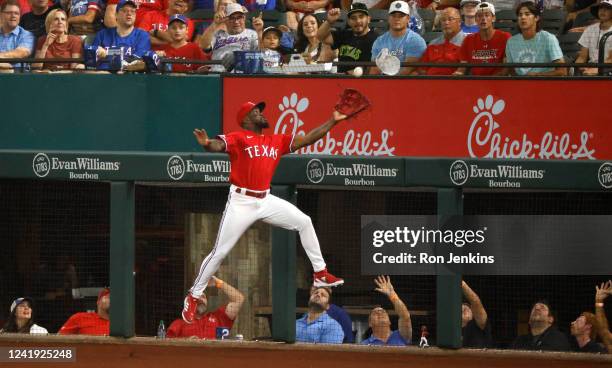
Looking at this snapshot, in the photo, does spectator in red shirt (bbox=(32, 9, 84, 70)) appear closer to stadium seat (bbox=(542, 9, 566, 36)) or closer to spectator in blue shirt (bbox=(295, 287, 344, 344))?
stadium seat (bbox=(542, 9, 566, 36))

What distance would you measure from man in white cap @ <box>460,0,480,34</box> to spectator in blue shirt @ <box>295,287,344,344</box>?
4.61 metres

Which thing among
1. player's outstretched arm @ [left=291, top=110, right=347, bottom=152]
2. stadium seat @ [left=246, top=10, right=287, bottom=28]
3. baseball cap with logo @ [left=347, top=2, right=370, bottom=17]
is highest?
stadium seat @ [left=246, top=10, right=287, bottom=28]

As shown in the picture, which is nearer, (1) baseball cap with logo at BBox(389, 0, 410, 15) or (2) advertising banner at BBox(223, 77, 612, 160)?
(2) advertising banner at BBox(223, 77, 612, 160)

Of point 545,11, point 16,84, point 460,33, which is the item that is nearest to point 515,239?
point 460,33

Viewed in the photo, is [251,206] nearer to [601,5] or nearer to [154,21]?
[601,5]

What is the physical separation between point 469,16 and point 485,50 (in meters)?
0.87

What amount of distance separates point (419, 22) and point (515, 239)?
4.48 metres

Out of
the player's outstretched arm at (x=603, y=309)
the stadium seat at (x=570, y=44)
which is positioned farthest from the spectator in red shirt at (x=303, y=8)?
the player's outstretched arm at (x=603, y=309)

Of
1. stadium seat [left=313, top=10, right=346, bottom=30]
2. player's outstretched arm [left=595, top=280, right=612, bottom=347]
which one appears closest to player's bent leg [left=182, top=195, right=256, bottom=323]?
player's outstretched arm [left=595, top=280, right=612, bottom=347]

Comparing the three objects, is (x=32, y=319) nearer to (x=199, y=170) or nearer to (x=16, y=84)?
(x=199, y=170)

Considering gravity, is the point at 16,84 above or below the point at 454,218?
above

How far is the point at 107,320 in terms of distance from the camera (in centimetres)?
884

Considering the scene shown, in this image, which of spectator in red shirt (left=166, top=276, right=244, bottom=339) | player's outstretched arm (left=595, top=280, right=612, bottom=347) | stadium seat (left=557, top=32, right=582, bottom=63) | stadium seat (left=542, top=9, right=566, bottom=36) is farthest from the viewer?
stadium seat (left=542, top=9, right=566, bottom=36)

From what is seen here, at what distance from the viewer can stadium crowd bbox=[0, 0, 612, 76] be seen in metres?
11.4
